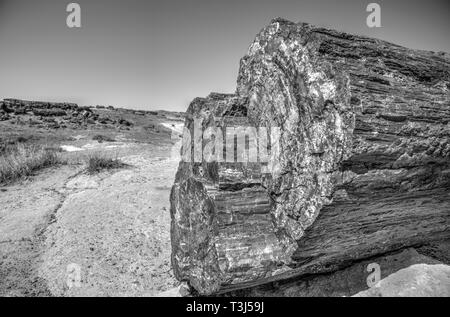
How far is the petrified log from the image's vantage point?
7.41 ft

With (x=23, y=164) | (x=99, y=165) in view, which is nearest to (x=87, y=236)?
(x=99, y=165)

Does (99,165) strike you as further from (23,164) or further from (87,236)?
(87,236)

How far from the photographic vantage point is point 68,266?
382cm

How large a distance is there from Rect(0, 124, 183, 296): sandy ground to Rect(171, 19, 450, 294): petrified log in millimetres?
1093

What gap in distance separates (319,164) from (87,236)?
3541mm

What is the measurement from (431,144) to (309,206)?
1123 mm

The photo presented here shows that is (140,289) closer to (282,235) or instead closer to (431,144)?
(282,235)

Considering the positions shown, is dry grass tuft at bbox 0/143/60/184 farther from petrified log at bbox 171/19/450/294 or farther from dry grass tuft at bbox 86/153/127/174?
petrified log at bbox 171/19/450/294

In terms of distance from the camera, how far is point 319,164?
2.34 metres

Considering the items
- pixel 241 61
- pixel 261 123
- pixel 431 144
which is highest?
pixel 241 61

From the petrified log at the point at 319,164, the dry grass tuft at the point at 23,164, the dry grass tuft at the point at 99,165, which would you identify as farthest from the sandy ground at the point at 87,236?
the petrified log at the point at 319,164

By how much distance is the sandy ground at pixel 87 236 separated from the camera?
3596 millimetres

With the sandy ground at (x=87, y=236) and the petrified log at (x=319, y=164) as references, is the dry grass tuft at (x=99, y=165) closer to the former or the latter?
the sandy ground at (x=87, y=236)
